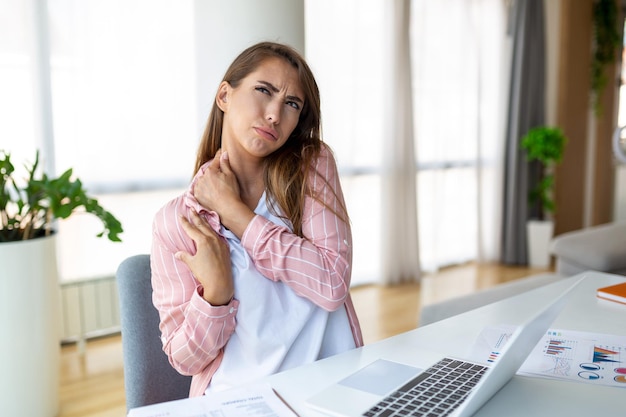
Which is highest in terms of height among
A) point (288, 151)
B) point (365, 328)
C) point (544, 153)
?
point (288, 151)

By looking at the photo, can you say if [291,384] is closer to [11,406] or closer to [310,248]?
[310,248]

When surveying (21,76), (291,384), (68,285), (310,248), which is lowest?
(68,285)

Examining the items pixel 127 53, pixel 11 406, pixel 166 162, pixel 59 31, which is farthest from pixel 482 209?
pixel 11 406

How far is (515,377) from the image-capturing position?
105cm

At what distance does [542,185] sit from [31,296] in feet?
13.9

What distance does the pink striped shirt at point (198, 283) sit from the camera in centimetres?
115

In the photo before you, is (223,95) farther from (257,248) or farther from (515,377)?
(515,377)

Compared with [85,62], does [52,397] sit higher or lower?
lower

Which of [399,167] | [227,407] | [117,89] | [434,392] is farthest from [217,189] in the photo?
[399,167]

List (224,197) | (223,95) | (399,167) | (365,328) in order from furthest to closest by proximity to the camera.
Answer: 1. (399,167)
2. (365,328)
3. (223,95)
4. (224,197)

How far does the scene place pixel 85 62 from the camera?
10.0 ft

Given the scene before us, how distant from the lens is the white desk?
931mm

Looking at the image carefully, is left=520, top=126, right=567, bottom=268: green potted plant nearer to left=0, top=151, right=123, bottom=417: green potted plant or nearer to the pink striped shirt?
left=0, top=151, right=123, bottom=417: green potted plant

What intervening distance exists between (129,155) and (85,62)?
0.52 m
